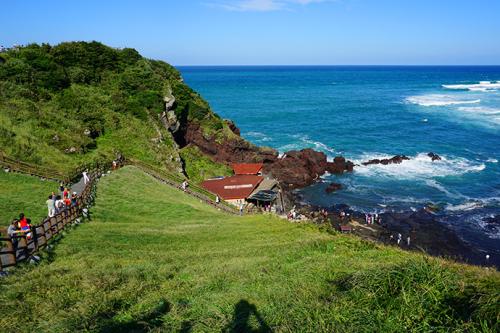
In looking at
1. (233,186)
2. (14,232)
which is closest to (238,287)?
(14,232)

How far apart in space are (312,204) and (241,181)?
954 centimetres

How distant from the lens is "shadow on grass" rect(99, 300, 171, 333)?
9.55m

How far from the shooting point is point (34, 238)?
15.4m

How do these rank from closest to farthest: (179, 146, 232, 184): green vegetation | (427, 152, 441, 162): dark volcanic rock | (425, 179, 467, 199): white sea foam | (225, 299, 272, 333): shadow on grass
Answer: (225, 299, 272, 333): shadow on grass < (425, 179, 467, 199): white sea foam < (179, 146, 232, 184): green vegetation < (427, 152, 441, 162): dark volcanic rock

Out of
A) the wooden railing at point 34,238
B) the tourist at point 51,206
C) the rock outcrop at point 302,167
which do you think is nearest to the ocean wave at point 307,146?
the rock outcrop at point 302,167

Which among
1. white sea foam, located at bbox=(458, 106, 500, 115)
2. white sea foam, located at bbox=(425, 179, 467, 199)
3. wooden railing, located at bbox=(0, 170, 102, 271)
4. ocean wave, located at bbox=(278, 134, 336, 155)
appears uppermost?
white sea foam, located at bbox=(458, 106, 500, 115)

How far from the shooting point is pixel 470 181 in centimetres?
5084

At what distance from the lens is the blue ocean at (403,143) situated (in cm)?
4442

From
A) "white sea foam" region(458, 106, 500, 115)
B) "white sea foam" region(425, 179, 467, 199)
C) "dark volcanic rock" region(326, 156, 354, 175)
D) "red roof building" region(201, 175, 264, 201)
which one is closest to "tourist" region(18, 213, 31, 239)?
"red roof building" region(201, 175, 264, 201)

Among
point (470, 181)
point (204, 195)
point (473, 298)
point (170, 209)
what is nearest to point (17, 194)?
point (170, 209)

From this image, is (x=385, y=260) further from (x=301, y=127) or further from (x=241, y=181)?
(x=301, y=127)

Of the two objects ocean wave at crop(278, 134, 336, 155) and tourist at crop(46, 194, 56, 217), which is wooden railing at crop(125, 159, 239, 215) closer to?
tourist at crop(46, 194, 56, 217)

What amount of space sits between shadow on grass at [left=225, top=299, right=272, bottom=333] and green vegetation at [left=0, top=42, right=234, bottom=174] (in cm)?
2603

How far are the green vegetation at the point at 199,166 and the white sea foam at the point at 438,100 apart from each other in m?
91.0
